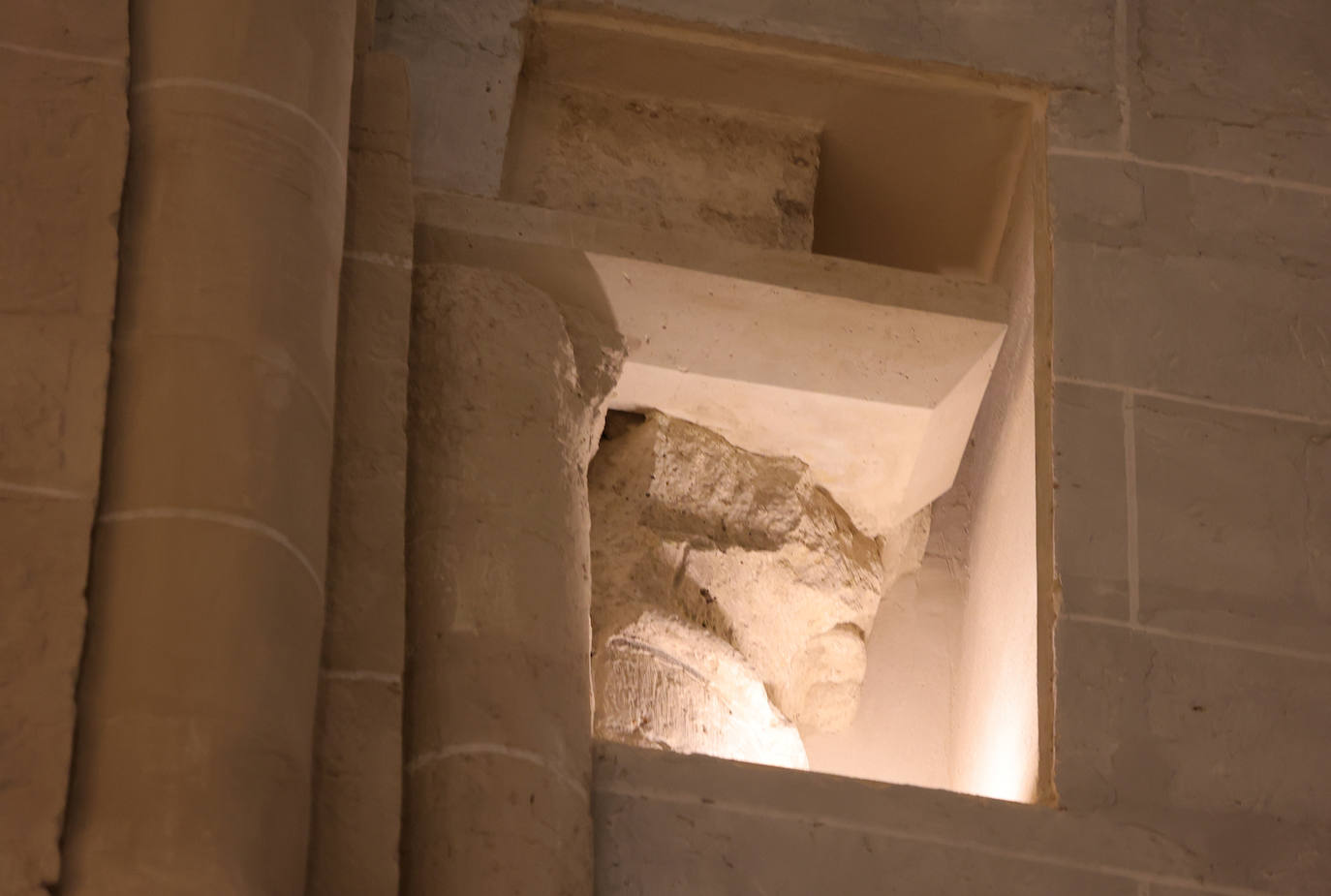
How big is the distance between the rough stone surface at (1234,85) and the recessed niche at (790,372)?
0.78 feet

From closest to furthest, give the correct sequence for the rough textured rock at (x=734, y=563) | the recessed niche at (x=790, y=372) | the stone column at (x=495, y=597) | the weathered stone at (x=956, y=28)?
1. the stone column at (x=495, y=597)
2. the recessed niche at (x=790, y=372)
3. the rough textured rock at (x=734, y=563)
4. the weathered stone at (x=956, y=28)

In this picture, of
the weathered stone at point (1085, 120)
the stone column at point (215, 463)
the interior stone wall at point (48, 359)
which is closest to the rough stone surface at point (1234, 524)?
the weathered stone at point (1085, 120)

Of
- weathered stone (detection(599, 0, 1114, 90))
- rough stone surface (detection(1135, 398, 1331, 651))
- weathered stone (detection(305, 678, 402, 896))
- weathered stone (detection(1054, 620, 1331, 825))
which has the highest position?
weathered stone (detection(599, 0, 1114, 90))

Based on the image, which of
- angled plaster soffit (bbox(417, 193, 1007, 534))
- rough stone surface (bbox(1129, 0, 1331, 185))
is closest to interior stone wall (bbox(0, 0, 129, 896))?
angled plaster soffit (bbox(417, 193, 1007, 534))

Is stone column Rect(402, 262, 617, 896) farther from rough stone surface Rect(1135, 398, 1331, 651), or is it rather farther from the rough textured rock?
rough stone surface Rect(1135, 398, 1331, 651)

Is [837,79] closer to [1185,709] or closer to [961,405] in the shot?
[961,405]

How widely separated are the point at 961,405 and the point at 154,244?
1.66 m

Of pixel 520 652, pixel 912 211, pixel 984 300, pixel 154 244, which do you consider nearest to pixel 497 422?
pixel 520 652

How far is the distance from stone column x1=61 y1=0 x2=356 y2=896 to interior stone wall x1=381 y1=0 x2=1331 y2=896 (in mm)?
623

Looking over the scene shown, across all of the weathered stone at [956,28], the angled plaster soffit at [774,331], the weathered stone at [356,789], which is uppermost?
the weathered stone at [956,28]

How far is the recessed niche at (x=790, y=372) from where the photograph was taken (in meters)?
3.48

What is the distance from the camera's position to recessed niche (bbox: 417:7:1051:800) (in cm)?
348

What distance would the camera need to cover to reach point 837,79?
3.79 metres

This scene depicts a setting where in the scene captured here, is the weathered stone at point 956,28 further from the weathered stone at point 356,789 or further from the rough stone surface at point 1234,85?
the weathered stone at point 356,789
